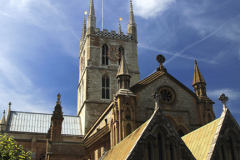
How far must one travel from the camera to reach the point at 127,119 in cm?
2314

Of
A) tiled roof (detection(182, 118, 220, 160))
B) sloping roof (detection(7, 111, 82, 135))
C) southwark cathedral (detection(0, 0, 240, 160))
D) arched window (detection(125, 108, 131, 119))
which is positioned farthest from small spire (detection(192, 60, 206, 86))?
sloping roof (detection(7, 111, 82, 135))

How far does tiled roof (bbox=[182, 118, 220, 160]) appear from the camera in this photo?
49.0 feet

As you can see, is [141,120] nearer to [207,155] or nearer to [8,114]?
[207,155]

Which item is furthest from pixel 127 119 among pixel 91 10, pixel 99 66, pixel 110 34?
pixel 91 10

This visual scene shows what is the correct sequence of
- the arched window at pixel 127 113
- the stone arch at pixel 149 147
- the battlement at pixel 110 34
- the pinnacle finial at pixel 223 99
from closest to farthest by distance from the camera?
the stone arch at pixel 149 147 → the pinnacle finial at pixel 223 99 → the arched window at pixel 127 113 → the battlement at pixel 110 34

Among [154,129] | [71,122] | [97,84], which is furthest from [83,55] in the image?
[154,129]

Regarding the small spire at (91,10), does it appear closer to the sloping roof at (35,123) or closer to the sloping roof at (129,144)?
the sloping roof at (35,123)

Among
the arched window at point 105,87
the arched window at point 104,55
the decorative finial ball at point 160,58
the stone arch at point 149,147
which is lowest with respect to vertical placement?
the stone arch at point 149,147

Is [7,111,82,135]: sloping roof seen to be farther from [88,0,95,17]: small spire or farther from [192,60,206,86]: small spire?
[192,60,206,86]: small spire

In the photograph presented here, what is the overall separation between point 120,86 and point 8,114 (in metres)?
23.7

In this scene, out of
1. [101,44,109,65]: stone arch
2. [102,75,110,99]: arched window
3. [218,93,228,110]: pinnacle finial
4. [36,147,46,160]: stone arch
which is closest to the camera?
[218,93,228,110]: pinnacle finial

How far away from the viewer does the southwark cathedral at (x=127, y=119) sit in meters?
14.2

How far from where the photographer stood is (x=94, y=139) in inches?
983

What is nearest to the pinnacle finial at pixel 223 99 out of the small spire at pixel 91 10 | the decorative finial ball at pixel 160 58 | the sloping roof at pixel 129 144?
the sloping roof at pixel 129 144
